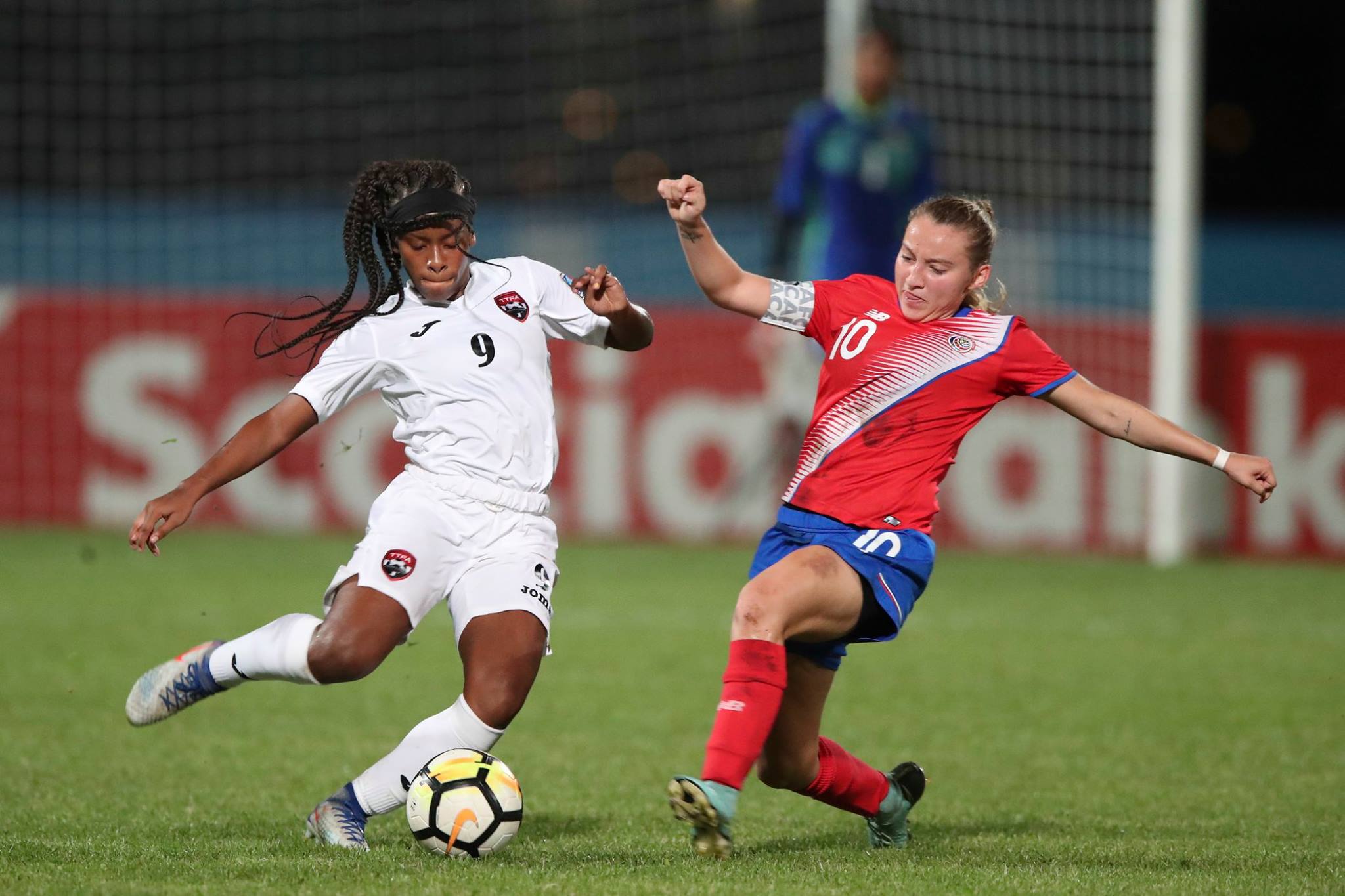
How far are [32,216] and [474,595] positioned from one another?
Answer: 1440 cm

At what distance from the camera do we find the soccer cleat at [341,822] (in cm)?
438

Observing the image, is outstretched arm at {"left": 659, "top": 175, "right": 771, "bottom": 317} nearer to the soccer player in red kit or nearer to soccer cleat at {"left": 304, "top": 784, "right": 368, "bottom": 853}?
the soccer player in red kit

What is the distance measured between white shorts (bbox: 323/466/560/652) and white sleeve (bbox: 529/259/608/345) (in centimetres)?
51

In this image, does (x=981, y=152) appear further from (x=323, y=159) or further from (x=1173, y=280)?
(x=323, y=159)

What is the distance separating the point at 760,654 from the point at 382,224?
5.25ft

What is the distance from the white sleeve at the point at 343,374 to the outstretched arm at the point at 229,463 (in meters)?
0.04

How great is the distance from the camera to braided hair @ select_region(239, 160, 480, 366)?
185 inches

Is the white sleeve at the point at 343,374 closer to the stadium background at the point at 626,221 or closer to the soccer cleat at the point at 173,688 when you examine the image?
the soccer cleat at the point at 173,688

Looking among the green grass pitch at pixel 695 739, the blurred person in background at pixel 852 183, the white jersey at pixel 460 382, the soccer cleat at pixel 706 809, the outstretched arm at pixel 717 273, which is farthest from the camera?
the blurred person in background at pixel 852 183

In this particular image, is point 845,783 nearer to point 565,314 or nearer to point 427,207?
point 565,314

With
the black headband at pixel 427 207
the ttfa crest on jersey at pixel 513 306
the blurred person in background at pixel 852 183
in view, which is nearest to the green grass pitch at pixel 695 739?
the ttfa crest on jersey at pixel 513 306

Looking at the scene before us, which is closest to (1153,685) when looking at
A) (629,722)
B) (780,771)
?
(629,722)

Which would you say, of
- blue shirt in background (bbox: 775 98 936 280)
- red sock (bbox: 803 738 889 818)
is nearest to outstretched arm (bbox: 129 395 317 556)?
red sock (bbox: 803 738 889 818)

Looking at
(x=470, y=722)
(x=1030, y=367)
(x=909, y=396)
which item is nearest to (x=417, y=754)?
(x=470, y=722)
